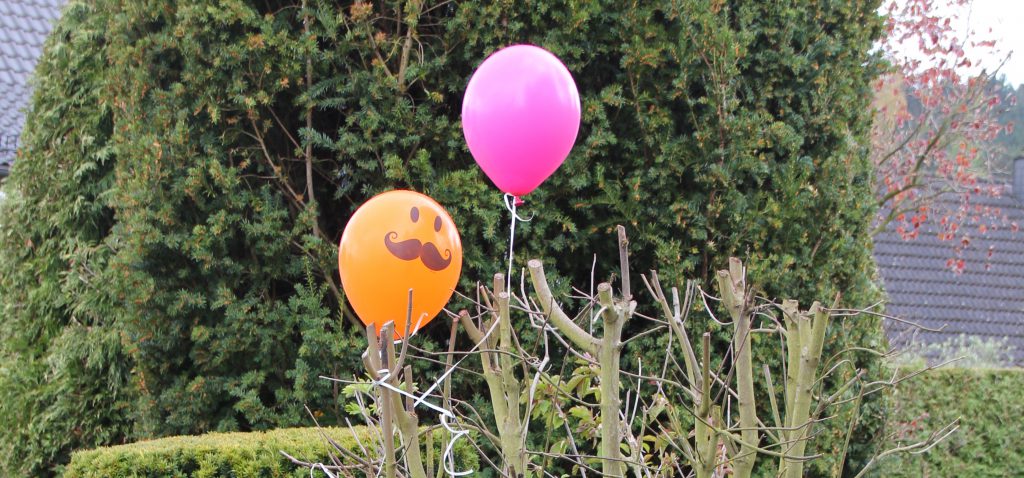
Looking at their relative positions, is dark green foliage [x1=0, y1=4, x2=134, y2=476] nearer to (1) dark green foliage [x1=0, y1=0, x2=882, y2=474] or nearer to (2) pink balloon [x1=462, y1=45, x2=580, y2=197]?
(1) dark green foliage [x1=0, y1=0, x2=882, y2=474]

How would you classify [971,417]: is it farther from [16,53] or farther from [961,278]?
[16,53]

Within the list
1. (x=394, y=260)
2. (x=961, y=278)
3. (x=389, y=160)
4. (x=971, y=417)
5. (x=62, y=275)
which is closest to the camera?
(x=394, y=260)

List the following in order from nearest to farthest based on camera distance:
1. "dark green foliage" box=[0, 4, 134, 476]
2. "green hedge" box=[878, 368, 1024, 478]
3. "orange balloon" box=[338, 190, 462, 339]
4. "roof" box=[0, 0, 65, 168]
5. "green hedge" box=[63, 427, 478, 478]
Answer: "orange balloon" box=[338, 190, 462, 339], "green hedge" box=[63, 427, 478, 478], "dark green foliage" box=[0, 4, 134, 476], "green hedge" box=[878, 368, 1024, 478], "roof" box=[0, 0, 65, 168]

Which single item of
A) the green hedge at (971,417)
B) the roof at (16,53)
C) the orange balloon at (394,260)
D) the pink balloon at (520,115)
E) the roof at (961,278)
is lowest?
the green hedge at (971,417)

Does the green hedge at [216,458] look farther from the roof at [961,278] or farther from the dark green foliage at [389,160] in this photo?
the roof at [961,278]

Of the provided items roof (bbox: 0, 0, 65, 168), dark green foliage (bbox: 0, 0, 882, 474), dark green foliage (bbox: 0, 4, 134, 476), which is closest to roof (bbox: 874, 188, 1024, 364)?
dark green foliage (bbox: 0, 0, 882, 474)

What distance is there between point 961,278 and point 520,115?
1046cm

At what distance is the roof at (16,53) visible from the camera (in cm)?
801

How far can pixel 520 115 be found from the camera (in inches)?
128

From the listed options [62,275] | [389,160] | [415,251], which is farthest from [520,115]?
[62,275]

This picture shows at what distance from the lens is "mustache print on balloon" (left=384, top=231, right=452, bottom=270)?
321 cm

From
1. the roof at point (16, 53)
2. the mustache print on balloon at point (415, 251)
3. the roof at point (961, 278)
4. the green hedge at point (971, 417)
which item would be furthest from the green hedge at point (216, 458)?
the roof at point (961, 278)

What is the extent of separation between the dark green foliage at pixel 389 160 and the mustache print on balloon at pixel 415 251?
84 cm

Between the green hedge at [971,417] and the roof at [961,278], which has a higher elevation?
the roof at [961,278]
